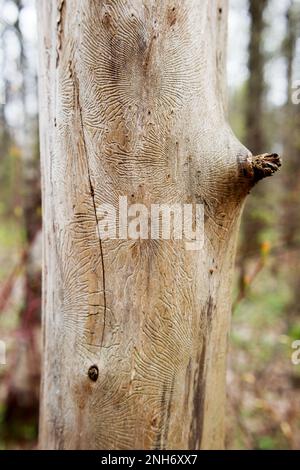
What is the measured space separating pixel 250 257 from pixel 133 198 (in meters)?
5.00

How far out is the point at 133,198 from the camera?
117 cm

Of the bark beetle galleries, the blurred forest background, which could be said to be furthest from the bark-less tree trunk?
the blurred forest background

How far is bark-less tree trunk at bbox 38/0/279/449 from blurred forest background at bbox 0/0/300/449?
1430mm

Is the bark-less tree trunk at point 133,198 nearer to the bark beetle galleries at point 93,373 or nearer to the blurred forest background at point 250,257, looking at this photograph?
the bark beetle galleries at point 93,373

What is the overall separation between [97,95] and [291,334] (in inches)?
174

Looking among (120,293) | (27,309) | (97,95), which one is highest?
(97,95)

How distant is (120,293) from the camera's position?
1198 millimetres

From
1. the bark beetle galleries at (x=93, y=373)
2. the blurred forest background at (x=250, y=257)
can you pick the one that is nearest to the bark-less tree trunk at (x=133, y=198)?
the bark beetle galleries at (x=93, y=373)

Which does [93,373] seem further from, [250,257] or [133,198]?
[250,257]

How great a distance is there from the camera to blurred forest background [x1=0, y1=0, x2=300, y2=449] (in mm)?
3375

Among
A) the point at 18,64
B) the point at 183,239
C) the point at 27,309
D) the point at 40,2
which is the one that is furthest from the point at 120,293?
the point at 18,64

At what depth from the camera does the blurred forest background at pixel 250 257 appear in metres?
3.38
